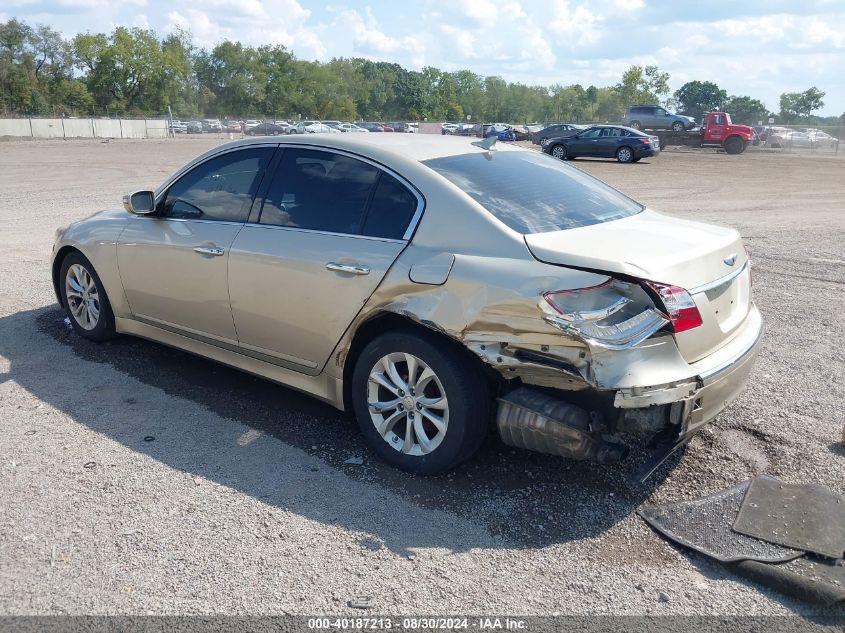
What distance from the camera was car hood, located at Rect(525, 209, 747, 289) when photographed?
332 cm

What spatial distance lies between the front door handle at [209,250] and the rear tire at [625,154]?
27.2m

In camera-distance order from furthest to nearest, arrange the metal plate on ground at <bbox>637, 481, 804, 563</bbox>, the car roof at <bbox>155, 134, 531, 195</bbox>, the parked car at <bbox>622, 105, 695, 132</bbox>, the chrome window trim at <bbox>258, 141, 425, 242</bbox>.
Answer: the parked car at <bbox>622, 105, 695, 132</bbox>
the car roof at <bbox>155, 134, 531, 195</bbox>
the chrome window trim at <bbox>258, 141, 425, 242</bbox>
the metal plate on ground at <bbox>637, 481, 804, 563</bbox>

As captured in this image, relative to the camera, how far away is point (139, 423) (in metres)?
4.43

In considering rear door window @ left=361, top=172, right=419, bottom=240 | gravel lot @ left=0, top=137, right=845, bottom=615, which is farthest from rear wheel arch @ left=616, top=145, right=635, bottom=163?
rear door window @ left=361, top=172, right=419, bottom=240

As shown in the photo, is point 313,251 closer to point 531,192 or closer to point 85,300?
point 531,192

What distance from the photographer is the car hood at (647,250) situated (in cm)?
332

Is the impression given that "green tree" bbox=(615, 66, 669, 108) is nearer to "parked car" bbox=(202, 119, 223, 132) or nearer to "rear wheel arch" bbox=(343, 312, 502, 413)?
"parked car" bbox=(202, 119, 223, 132)

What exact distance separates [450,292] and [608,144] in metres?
28.1

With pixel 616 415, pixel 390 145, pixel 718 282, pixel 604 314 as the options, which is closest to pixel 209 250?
pixel 390 145

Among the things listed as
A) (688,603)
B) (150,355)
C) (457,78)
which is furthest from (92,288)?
(457,78)

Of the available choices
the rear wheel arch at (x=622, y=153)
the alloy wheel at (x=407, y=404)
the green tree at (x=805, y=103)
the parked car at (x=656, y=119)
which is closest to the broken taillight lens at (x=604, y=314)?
the alloy wheel at (x=407, y=404)

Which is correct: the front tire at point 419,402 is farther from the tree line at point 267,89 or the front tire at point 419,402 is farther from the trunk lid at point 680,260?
the tree line at point 267,89

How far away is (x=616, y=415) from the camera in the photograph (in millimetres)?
3303

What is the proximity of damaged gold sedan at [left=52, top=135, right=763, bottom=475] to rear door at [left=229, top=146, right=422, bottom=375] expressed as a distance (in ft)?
0.04
